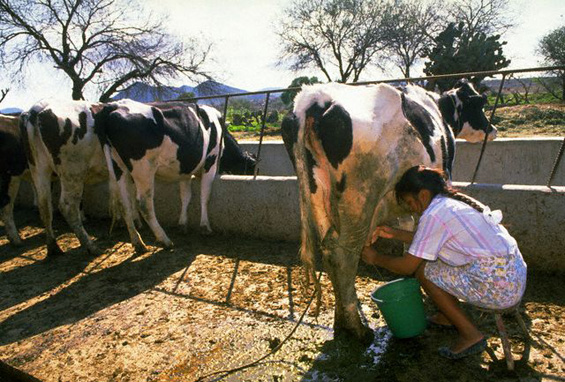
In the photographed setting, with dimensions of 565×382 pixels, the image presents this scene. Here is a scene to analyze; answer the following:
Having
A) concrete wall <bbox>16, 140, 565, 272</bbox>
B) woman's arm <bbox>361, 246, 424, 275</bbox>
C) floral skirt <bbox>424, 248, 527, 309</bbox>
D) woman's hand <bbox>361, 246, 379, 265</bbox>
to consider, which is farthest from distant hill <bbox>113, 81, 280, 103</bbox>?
floral skirt <bbox>424, 248, 527, 309</bbox>

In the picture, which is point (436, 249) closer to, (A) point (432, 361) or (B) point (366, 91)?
(A) point (432, 361)

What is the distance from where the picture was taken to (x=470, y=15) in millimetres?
30641

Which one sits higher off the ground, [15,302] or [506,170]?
[506,170]

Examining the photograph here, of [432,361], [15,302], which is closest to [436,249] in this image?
[432,361]

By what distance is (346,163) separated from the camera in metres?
3.17

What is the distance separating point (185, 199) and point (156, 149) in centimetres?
106

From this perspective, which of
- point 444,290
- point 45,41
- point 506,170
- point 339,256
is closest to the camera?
point 444,290

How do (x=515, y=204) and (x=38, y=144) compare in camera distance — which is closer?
(x=515, y=204)

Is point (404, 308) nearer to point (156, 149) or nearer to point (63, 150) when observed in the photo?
point (156, 149)

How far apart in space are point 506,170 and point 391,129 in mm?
4876

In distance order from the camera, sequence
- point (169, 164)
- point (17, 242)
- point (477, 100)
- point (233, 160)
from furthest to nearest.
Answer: point (233, 160)
point (17, 242)
point (169, 164)
point (477, 100)

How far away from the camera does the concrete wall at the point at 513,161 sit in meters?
6.90

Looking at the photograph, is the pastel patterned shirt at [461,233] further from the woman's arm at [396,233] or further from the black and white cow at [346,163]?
the black and white cow at [346,163]

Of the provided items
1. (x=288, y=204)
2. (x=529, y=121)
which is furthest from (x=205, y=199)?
(x=529, y=121)
